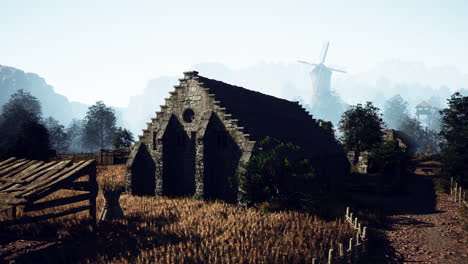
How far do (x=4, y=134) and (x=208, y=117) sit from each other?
77.5 metres

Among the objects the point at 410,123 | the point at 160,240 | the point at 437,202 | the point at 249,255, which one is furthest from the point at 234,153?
the point at 410,123

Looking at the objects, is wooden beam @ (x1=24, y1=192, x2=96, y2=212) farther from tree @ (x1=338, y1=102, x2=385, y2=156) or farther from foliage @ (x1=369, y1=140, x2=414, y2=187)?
tree @ (x1=338, y1=102, x2=385, y2=156)

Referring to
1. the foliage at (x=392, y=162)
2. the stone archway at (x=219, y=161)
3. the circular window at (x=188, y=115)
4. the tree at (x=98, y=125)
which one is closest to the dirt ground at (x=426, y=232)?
the foliage at (x=392, y=162)

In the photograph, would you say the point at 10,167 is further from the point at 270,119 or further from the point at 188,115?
the point at 270,119

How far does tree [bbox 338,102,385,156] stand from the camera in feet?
146

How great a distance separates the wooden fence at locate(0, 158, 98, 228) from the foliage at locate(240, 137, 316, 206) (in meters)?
8.33

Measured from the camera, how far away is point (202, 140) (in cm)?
2034

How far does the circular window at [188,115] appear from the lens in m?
22.7

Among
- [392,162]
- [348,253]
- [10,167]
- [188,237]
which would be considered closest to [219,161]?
[188,237]

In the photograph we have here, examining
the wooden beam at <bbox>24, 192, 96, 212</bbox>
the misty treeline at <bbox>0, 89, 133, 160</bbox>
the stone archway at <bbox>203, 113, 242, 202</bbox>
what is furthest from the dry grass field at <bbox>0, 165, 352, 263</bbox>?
the misty treeline at <bbox>0, 89, 133, 160</bbox>

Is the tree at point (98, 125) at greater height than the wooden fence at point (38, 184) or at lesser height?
greater

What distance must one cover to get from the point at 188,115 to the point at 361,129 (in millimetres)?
32219

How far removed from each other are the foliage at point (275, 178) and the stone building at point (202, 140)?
170 centimetres

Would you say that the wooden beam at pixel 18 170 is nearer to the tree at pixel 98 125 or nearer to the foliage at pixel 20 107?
the foliage at pixel 20 107
